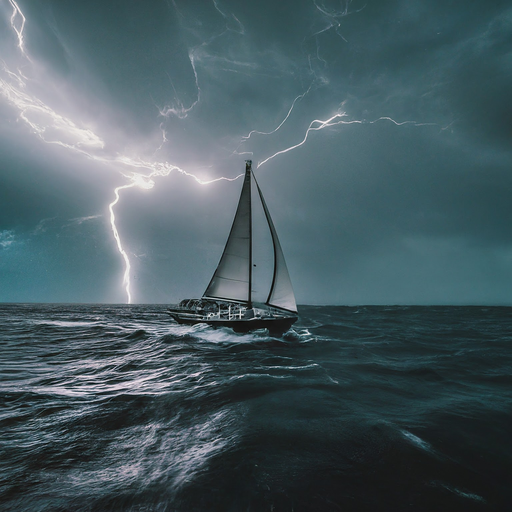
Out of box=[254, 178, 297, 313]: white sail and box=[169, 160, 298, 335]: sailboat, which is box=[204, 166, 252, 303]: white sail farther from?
box=[254, 178, 297, 313]: white sail

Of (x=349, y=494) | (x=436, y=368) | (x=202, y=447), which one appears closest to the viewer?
(x=349, y=494)

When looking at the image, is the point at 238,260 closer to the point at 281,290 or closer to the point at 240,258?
the point at 240,258

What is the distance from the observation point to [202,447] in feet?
18.9

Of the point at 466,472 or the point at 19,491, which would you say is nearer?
the point at 19,491

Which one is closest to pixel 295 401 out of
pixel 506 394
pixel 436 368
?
pixel 506 394

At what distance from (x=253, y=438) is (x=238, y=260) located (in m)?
22.0

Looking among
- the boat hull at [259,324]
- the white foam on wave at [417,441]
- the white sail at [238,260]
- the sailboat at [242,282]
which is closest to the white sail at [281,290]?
the sailboat at [242,282]

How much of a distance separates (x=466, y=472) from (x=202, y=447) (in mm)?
5478

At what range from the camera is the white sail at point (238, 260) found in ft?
89.3

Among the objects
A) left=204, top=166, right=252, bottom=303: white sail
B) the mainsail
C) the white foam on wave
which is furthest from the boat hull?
the white foam on wave

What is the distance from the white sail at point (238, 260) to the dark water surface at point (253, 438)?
46.2 feet

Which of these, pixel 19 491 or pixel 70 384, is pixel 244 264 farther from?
pixel 19 491

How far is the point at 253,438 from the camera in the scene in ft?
20.0

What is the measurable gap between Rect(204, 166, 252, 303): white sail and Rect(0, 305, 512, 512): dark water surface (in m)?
14.1
